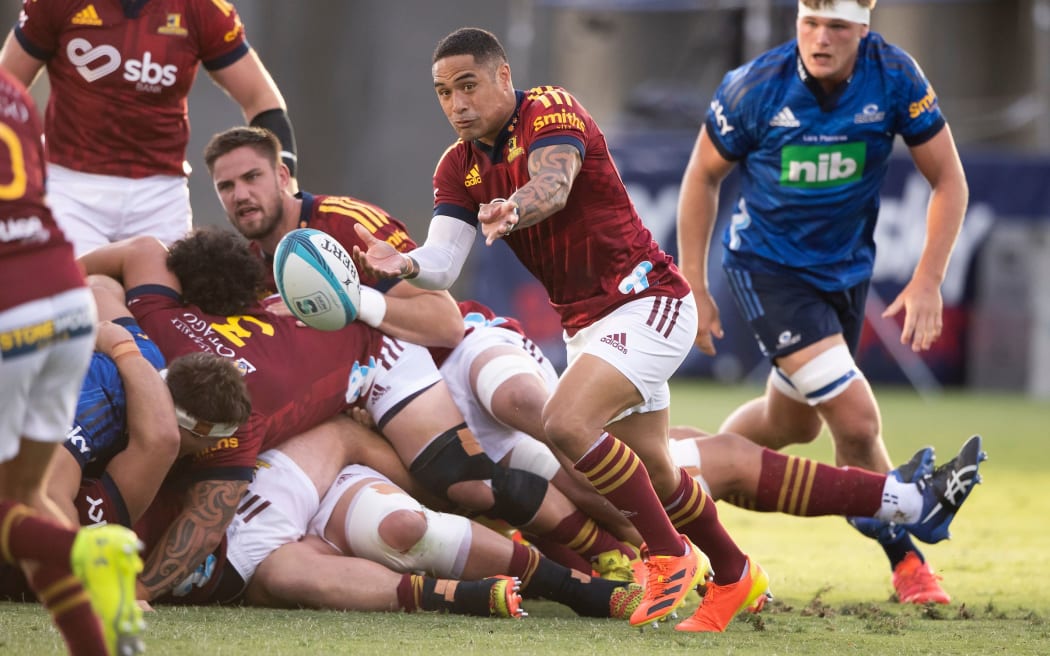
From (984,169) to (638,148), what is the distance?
323 centimetres

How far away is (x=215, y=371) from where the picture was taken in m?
4.18

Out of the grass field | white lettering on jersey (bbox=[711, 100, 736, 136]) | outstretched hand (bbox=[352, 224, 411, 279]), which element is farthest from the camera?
white lettering on jersey (bbox=[711, 100, 736, 136])

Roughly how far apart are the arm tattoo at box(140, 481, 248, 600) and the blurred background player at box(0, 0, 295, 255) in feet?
5.34

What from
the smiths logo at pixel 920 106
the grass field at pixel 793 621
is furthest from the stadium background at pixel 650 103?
the smiths logo at pixel 920 106

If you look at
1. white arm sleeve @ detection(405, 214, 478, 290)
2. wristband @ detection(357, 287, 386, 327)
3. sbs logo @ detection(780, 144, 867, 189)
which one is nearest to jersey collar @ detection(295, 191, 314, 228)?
wristband @ detection(357, 287, 386, 327)

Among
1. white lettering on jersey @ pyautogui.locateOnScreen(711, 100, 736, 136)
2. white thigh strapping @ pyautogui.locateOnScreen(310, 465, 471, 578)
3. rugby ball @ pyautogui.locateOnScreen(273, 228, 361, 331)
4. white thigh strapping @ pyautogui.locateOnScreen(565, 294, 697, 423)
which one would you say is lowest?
white thigh strapping @ pyautogui.locateOnScreen(310, 465, 471, 578)

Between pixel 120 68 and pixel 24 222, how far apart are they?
2623 millimetres

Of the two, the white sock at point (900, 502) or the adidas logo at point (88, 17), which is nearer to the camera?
the white sock at point (900, 502)

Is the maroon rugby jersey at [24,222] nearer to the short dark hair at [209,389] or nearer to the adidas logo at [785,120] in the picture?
the short dark hair at [209,389]

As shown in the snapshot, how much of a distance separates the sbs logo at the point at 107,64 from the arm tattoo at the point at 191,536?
6.27ft

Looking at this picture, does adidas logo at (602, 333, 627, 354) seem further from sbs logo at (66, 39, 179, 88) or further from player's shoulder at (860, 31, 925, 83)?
sbs logo at (66, 39, 179, 88)

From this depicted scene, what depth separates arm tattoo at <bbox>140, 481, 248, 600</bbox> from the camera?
4203 millimetres

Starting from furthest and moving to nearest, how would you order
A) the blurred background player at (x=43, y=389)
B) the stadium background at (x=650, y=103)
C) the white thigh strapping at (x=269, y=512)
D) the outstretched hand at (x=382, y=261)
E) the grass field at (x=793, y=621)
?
the stadium background at (x=650, y=103) → the white thigh strapping at (x=269, y=512) → the outstretched hand at (x=382, y=261) → the grass field at (x=793, y=621) → the blurred background player at (x=43, y=389)

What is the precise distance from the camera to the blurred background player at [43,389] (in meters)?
2.90
